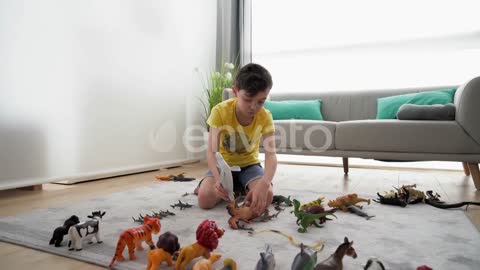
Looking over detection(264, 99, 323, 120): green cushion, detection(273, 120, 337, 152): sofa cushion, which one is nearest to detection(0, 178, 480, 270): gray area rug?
detection(273, 120, 337, 152): sofa cushion

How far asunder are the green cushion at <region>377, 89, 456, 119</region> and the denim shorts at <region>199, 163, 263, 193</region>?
4.66ft

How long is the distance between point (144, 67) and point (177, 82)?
492 mm

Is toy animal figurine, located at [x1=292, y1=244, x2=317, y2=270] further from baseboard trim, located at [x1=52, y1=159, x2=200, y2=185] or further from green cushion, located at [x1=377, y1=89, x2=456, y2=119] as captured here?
green cushion, located at [x1=377, y1=89, x2=456, y2=119]

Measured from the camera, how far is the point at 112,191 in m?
1.98

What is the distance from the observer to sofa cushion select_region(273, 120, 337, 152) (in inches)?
99.0

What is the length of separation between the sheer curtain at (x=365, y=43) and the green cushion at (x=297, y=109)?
800 mm

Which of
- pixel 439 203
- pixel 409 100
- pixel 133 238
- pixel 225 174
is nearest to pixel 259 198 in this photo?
pixel 225 174

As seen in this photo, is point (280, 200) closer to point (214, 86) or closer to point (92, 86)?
point (92, 86)

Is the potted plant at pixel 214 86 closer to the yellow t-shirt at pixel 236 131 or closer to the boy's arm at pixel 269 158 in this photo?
the yellow t-shirt at pixel 236 131

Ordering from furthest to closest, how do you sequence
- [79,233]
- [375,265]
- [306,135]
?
[306,135] < [79,233] < [375,265]

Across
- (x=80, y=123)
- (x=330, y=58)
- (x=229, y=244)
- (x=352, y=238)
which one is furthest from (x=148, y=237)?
(x=330, y=58)

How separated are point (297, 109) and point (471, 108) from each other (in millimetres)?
1294

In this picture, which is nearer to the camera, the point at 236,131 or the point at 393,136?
the point at 236,131

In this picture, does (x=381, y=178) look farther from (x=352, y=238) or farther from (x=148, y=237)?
(x=148, y=237)
